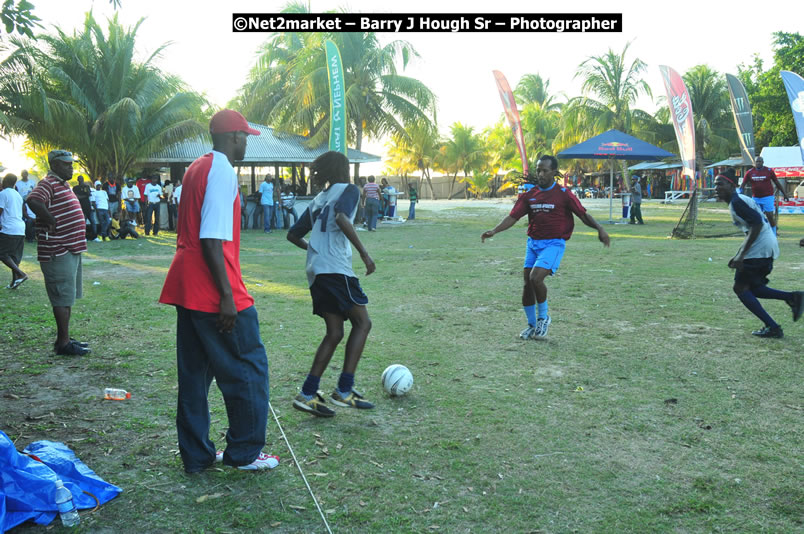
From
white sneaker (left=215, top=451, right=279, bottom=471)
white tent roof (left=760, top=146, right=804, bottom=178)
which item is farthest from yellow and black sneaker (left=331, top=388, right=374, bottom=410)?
white tent roof (left=760, top=146, right=804, bottom=178)

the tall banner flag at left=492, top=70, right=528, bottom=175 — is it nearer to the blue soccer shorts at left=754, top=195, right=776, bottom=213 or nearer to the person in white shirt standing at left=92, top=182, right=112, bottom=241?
the blue soccer shorts at left=754, top=195, right=776, bottom=213

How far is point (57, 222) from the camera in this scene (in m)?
6.08

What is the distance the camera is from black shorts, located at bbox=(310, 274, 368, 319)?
14.8ft

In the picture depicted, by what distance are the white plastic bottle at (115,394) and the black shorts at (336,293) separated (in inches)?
62.1

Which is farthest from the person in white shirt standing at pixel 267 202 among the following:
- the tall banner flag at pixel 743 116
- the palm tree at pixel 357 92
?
the tall banner flag at pixel 743 116

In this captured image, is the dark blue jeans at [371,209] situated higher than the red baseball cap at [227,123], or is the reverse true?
the red baseball cap at [227,123]

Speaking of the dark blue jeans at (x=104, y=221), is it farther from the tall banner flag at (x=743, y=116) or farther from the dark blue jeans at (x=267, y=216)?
the tall banner flag at (x=743, y=116)

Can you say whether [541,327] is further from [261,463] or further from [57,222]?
[57,222]

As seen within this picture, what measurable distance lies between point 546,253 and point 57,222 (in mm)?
4551

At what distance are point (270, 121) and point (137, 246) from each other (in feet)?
55.8

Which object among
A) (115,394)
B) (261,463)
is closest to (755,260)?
(261,463)

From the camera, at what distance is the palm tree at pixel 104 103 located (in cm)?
2245

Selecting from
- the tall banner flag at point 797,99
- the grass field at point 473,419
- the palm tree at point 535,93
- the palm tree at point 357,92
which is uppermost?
the palm tree at point 535,93

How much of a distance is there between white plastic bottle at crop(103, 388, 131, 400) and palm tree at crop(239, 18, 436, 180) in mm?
24383
